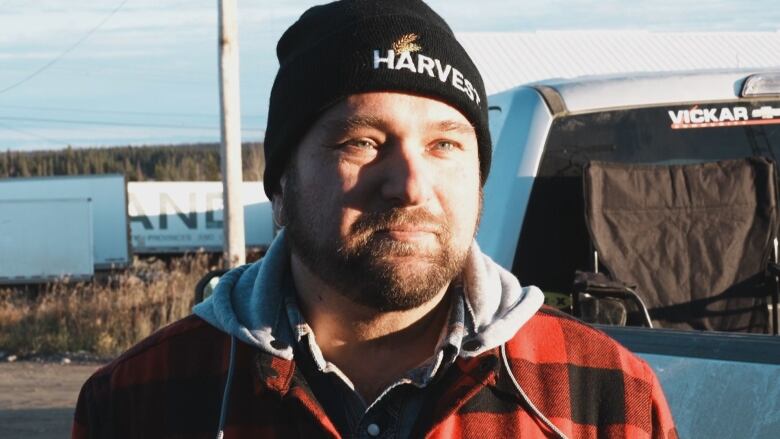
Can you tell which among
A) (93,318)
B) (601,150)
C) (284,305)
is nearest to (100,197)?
(93,318)

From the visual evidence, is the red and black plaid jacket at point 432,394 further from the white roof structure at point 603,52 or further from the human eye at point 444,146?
the white roof structure at point 603,52

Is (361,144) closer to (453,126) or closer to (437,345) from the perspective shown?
(453,126)

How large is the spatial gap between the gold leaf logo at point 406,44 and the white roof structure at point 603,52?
11.3 feet

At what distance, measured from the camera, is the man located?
245 centimetres

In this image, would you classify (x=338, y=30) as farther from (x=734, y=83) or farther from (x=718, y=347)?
(x=734, y=83)

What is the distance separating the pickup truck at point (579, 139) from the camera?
4.77m

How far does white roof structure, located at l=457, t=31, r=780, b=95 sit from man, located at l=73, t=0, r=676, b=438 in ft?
11.5

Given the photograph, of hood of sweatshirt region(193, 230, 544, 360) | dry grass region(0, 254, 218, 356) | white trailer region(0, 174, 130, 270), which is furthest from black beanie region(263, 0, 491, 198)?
white trailer region(0, 174, 130, 270)

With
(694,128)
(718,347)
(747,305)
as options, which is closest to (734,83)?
(694,128)

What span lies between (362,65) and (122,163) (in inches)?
4655

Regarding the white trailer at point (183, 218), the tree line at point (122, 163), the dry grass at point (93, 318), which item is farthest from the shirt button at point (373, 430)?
the tree line at point (122, 163)

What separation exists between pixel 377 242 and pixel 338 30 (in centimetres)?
48

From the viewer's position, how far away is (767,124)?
202 inches

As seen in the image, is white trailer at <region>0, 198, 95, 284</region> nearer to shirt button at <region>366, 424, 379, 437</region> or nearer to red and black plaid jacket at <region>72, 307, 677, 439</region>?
red and black plaid jacket at <region>72, 307, 677, 439</region>
